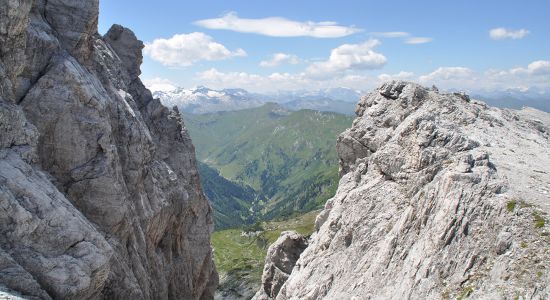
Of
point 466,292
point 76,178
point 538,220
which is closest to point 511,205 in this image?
point 538,220

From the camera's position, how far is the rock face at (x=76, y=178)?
31.3 m

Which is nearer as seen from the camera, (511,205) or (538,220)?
(538,220)

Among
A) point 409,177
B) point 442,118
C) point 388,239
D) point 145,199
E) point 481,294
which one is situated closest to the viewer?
point 481,294

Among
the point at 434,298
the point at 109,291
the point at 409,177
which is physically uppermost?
the point at 409,177

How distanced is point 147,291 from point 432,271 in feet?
99.4

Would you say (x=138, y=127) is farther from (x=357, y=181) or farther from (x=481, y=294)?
(x=481, y=294)

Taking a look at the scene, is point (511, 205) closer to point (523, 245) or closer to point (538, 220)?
point (538, 220)

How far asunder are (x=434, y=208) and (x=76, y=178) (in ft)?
106

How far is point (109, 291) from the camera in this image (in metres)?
42.0

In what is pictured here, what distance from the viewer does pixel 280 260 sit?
6906 cm

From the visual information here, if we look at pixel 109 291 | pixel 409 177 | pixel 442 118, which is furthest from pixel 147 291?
pixel 442 118

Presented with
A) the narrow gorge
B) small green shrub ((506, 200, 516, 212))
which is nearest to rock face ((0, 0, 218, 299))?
the narrow gorge

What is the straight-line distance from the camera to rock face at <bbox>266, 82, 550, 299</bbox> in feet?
103

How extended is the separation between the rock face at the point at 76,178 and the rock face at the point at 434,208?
62.5 ft
